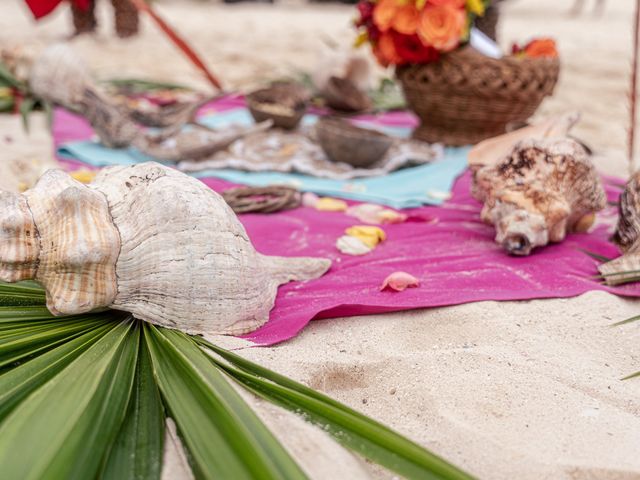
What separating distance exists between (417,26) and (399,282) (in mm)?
1782

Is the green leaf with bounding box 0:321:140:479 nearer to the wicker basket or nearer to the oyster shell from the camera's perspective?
the oyster shell

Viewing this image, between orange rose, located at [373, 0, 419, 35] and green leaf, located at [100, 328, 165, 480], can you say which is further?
orange rose, located at [373, 0, 419, 35]

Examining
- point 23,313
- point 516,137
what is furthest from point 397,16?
point 23,313

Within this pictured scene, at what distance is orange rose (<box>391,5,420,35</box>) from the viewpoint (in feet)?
10.3

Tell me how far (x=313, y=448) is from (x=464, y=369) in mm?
451

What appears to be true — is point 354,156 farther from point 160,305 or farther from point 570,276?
point 160,305

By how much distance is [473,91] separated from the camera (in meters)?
3.16

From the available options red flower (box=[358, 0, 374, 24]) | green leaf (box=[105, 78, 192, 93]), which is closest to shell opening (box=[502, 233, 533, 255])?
red flower (box=[358, 0, 374, 24])

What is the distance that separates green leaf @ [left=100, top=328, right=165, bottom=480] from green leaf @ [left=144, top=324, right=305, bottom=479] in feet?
0.09

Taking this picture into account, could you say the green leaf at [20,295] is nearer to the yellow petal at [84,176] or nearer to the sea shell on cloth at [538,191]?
the yellow petal at [84,176]

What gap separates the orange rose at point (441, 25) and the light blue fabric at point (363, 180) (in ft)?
1.78

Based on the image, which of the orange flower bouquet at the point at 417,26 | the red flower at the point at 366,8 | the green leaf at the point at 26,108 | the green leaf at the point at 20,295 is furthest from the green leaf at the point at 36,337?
the red flower at the point at 366,8

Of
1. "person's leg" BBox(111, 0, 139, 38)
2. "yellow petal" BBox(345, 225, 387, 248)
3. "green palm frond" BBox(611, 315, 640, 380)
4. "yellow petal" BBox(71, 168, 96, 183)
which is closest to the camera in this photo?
"green palm frond" BBox(611, 315, 640, 380)

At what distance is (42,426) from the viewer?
1.04m
